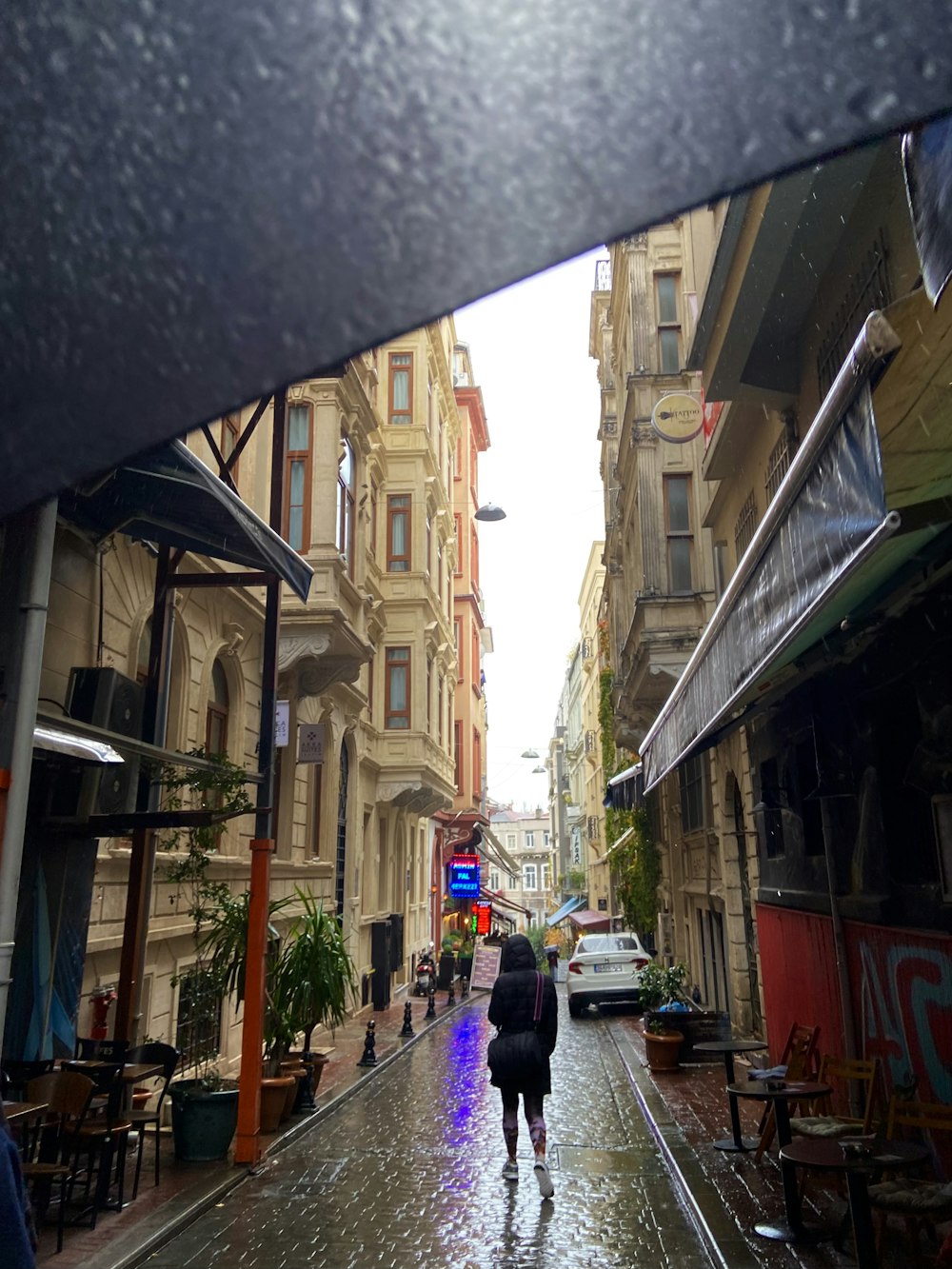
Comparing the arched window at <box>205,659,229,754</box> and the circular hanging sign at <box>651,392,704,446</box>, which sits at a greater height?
the circular hanging sign at <box>651,392,704,446</box>

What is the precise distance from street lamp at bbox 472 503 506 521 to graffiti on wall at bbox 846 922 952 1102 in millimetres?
28884

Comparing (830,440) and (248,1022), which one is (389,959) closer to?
(248,1022)

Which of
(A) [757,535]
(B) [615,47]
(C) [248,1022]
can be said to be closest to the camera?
(B) [615,47]

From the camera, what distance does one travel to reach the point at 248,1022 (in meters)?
8.78

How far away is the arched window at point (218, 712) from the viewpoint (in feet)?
44.0

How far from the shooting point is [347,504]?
18.8 m

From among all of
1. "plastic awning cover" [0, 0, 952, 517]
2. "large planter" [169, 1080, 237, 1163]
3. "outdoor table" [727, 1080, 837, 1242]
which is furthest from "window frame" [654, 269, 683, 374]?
"plastic awning cover" [0, 0, 952, 517]

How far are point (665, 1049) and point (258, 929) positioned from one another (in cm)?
627

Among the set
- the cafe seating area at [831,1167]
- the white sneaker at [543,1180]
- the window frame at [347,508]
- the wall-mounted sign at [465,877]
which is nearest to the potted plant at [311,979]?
the white sneaker at [543,1180]

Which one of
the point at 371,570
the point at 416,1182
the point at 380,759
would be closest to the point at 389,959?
the point at 380,759

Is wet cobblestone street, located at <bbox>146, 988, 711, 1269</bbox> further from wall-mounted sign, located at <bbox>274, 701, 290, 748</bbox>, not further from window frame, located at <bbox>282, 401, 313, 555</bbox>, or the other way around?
window frame, located at <bbox>282, 401, 313, 555</bbox>

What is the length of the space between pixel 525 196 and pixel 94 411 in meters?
0.64

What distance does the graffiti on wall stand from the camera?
6.46 metres

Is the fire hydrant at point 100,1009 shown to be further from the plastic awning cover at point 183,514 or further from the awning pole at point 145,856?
the plastic awning cover at point 183,514
